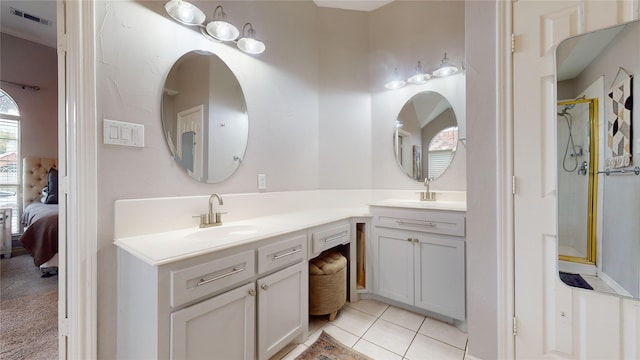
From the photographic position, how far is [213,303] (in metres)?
1.09

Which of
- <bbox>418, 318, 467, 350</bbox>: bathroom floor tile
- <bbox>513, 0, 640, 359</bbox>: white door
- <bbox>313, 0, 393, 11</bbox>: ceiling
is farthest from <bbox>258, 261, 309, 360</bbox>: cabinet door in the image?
<bbox>313, 0, 393, 11</bbox>: ceiling

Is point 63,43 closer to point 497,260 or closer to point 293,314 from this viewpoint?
point 293,314

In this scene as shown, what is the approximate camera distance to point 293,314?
59.3 inches

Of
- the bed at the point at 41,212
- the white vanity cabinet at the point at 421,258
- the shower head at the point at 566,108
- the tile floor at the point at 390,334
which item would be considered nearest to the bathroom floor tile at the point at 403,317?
the tile floor at the point at 390,334

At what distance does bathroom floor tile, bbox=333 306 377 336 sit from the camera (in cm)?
179

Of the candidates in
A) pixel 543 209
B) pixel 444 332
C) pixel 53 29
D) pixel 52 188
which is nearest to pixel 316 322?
pixel 444 332

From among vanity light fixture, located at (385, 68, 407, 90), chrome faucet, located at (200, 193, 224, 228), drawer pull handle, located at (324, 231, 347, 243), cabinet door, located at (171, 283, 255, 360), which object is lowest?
cabinet door, located at (171, 283, 255, 360)

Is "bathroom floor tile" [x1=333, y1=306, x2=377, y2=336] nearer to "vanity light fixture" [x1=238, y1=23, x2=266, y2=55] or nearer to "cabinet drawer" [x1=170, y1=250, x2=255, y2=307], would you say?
"cabinet drawer" [x1=170, y1=250, x2=255, y2=307]

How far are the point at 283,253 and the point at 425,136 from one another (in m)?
1.79

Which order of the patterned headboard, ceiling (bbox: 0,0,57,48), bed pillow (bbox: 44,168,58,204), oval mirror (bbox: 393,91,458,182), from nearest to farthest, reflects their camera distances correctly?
oval mirror (bbox: 393,91,458,182) → ceiling (bbox: 0,0,57,48) → bed pillow (bbox: 44,168,58,204) → the patterned headboard

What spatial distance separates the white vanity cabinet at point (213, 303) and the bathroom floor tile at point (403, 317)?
2.78ft

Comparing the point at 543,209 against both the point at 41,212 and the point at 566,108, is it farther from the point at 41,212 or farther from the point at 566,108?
the point at 41,212

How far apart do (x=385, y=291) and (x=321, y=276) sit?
0.66 meters

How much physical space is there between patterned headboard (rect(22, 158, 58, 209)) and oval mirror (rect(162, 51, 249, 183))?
3.91m
